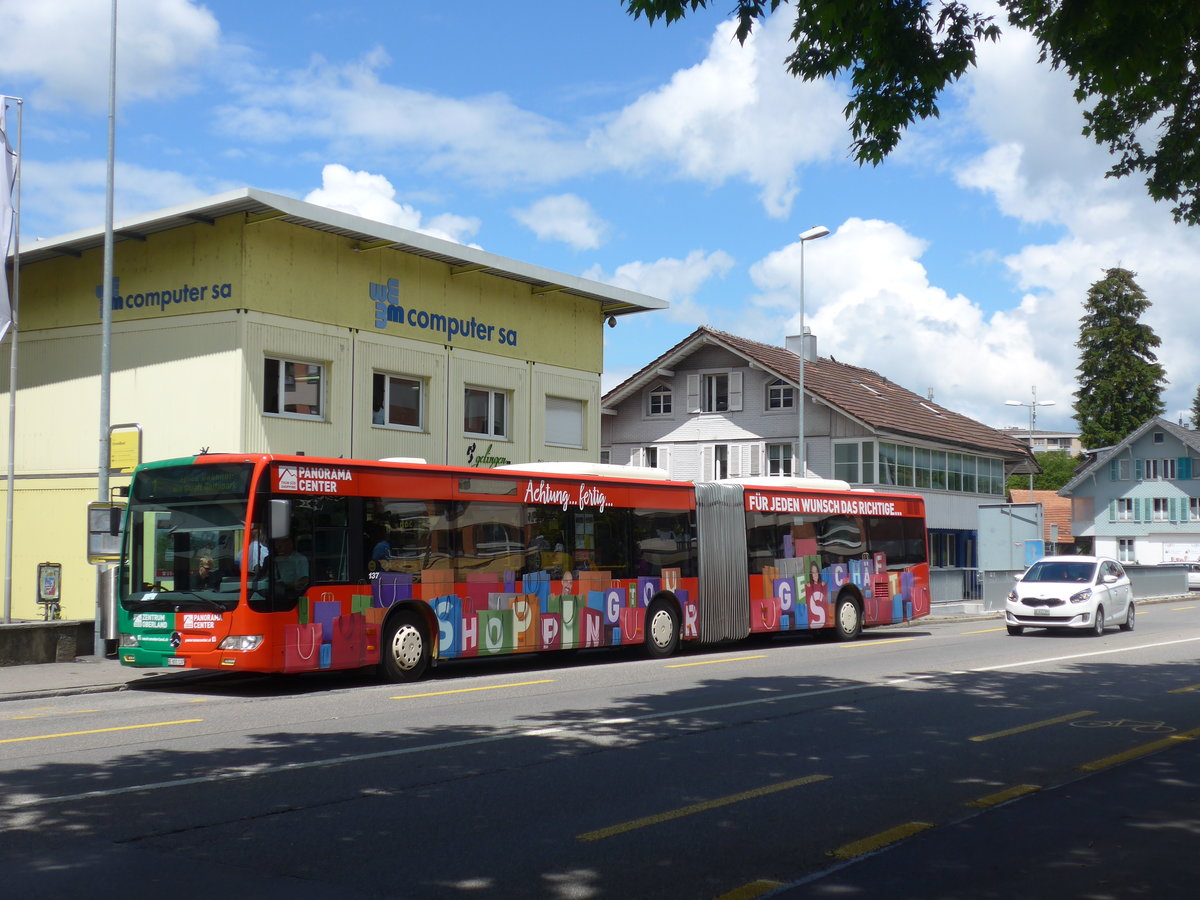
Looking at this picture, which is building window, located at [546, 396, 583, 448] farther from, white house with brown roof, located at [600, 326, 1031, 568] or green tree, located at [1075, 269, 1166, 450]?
green tree, located at [1075, 269, 1166, 450]

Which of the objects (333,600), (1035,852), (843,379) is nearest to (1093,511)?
(843,379)

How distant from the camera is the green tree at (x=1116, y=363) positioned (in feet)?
274

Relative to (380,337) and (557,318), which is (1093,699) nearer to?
(380,337)

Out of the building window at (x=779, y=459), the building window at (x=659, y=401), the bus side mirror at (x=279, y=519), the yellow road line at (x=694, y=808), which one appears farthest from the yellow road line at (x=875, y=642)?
the building window at (x=659, y=401)

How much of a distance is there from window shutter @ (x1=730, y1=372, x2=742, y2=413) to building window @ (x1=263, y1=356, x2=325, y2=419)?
97.4 ft

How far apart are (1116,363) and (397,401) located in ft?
229

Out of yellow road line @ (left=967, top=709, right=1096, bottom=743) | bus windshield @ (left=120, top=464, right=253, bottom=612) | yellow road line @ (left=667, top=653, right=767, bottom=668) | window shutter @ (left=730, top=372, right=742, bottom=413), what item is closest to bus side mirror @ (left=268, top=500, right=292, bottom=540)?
bus windshield @ (left=120, top=464, right=253, bottom=612)

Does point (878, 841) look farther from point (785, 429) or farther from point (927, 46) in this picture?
point (785, 429)

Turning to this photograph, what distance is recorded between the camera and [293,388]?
23.5 metres

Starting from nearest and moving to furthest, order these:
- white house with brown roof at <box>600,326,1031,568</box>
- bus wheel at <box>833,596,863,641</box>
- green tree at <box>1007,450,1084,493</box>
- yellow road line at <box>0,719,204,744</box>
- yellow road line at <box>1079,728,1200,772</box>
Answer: yellow road line at <box>1079,728,1200,772</box> < yellow road line at <box>0,719,204,744</box> < bus wheel at <box>833,596,863,641</box> < white house with brown roof at <box>600,326,1031,568</box> < green tree at <box>1007,450,1084,493</box>

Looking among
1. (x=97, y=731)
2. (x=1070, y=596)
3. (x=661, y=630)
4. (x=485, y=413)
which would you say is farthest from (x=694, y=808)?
(x=485, y=413)

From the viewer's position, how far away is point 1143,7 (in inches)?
310

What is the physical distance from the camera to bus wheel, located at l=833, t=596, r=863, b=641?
79.9ft

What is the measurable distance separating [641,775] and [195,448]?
50.9 feet
